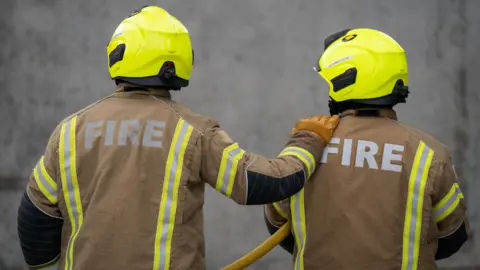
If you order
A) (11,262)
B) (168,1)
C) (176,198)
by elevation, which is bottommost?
(11,262)

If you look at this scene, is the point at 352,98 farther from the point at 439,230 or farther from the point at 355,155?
the point at 439,230

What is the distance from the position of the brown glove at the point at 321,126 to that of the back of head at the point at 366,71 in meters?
0.11

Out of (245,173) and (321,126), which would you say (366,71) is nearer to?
(321,126)

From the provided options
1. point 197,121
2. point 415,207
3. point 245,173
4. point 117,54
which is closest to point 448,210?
point 415,207

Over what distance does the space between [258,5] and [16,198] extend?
2.14 m

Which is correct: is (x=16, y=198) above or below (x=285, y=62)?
below

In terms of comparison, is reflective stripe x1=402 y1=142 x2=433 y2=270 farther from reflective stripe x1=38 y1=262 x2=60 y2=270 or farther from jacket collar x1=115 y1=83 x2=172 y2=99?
reflective stripe x1=38 y1=262 x2=60 y2=270

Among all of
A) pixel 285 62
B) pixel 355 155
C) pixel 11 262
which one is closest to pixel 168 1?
pixel 285 62

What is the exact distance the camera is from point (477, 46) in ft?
17.5

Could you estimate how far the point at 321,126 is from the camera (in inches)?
115

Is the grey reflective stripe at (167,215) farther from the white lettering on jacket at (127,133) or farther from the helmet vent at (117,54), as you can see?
the helmet vent at (117,54)

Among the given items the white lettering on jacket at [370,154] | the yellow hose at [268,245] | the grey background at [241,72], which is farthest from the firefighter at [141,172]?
the grey background at [241,72]

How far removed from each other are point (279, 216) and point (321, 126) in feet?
1.63

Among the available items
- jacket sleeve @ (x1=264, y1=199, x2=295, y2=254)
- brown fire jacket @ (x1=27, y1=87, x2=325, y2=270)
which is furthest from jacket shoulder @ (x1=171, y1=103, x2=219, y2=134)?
jacket sleeve @ (x1=264, y1=199, x2=295, y2=254)
